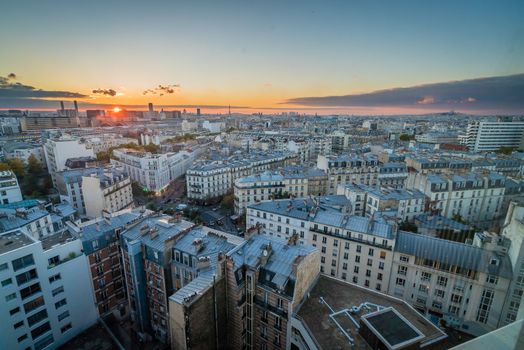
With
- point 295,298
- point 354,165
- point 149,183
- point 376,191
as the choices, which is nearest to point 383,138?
point 354,165

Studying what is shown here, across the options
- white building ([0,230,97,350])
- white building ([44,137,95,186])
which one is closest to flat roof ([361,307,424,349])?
→ white building ([0,230,97,350])

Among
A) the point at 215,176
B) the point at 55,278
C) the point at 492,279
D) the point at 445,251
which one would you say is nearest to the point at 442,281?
the point at 445,251

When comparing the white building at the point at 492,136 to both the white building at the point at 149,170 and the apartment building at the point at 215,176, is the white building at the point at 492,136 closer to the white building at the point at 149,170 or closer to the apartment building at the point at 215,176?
the apartment building at the point at 215,176

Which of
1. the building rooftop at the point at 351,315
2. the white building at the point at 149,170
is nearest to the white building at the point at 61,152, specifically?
the white building at the point at 149,170

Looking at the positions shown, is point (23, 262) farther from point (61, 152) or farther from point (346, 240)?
point (61, 152)

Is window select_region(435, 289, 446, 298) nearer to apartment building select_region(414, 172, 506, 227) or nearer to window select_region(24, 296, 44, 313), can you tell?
apartment building select_region(414, 172, 506, 227)

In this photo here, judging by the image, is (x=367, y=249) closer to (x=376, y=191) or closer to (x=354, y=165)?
(x=376, y=191)
